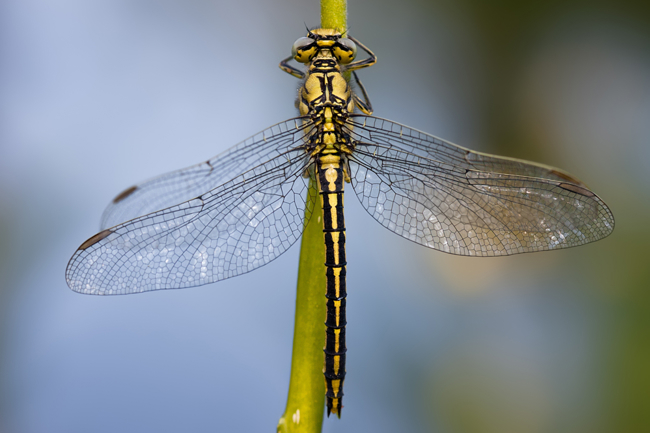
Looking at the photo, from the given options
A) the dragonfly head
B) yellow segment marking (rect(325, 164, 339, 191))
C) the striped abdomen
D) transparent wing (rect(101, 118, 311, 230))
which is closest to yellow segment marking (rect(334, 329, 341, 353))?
the striped abdomen

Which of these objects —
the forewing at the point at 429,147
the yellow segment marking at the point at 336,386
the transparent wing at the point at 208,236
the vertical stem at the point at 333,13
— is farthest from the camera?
the forewing at the point at 429,147

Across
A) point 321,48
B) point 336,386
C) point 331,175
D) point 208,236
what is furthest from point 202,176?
point 336,386

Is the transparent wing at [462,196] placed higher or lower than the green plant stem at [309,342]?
higher

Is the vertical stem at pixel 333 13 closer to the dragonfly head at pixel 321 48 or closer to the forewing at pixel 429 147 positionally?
the dragonfly head at pixel 321 48

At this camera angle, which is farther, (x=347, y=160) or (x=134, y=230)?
(x=347, y=160)

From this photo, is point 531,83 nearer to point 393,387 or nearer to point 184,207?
point 393,387

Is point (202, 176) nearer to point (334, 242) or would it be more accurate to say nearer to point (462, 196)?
point (334, 242)

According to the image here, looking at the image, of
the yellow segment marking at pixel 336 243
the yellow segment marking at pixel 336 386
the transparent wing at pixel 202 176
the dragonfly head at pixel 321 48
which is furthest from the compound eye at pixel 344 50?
the yellow segment marking at pixel 336 386

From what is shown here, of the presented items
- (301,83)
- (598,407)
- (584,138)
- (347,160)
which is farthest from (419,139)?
(598,407)
